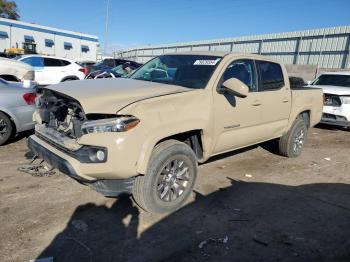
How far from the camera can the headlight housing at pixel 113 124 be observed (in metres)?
3.36

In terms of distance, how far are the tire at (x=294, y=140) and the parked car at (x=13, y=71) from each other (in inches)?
248

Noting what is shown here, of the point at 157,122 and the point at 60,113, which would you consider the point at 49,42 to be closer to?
the point at 60,113

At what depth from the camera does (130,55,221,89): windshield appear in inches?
176

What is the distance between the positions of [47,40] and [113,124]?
Answer: 48.8m

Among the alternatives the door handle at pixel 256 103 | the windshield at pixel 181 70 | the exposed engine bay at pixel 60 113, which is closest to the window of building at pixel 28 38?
the windshield at pixel 181 70

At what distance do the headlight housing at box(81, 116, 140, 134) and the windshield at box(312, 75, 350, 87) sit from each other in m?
8.53

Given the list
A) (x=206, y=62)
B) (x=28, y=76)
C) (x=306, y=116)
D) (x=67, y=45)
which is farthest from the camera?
(x=67, y=45)

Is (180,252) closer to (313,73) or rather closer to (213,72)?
(213,72)

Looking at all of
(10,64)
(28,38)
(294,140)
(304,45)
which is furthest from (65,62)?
(28,38)

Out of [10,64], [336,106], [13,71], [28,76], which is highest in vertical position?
[10,64]

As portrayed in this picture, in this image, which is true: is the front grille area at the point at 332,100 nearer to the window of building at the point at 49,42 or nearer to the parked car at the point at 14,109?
the parked car at the point at 14,109

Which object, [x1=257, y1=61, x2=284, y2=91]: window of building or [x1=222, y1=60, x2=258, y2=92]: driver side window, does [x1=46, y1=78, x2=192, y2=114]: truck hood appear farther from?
[x1=257, y1=61, x2=284, y2=91]: window of building

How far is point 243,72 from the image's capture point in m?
4.95

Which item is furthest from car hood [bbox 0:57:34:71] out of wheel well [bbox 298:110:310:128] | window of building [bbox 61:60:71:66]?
window of building [bbox 61:60:71:66]
